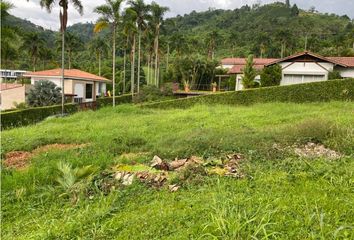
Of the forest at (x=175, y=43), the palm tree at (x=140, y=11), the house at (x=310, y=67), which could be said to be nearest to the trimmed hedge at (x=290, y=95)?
the house at (x=310, y=67)

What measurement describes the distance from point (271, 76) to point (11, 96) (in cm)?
2410

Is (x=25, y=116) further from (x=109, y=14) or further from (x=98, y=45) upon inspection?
(x=98, y=45)

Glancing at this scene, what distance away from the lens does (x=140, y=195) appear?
6.19 metres

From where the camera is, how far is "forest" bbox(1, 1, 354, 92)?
3981 cm

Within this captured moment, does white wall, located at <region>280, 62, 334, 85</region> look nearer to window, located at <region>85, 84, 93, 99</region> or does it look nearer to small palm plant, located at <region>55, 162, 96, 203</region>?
window, located at <region>85, 84, 93, 99</region>

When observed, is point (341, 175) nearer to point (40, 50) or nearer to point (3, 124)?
point (3, 124)

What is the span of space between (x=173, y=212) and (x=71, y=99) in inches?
1241

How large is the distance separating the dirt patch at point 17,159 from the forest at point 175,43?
1351 cm

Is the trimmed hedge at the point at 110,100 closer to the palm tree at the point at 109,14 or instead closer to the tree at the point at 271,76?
the palm tree at the point at 109,14

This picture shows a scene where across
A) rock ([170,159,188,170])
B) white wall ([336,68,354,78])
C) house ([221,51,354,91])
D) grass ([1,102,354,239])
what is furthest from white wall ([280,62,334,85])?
rock ([170,159,188,170])

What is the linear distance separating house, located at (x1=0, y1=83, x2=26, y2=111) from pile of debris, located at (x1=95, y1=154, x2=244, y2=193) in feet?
94.1

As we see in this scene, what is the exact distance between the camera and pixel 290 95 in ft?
74.4

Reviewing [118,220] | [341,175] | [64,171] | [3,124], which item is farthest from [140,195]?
[3,124]

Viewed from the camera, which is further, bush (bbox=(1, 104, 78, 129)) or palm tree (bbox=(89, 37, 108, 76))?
palm tree (bbox=(89, 37, 108, 76))
